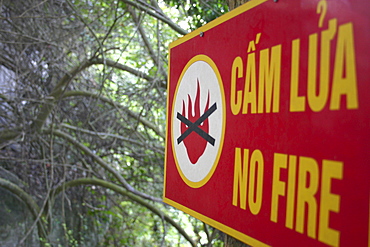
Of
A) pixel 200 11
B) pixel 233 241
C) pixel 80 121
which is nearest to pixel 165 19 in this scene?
pixel 200 11

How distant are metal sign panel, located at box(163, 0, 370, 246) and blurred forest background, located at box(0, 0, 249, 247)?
1.99 metres

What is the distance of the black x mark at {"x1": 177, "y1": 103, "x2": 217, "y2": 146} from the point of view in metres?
0.83

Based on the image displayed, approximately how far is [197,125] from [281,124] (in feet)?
0.92

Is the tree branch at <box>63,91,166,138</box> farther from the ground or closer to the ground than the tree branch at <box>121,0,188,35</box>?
closer to the ground

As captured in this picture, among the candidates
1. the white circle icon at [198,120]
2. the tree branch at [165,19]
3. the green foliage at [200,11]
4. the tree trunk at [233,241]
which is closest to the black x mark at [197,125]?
the white circle icon at [198,120]

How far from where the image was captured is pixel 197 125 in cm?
88

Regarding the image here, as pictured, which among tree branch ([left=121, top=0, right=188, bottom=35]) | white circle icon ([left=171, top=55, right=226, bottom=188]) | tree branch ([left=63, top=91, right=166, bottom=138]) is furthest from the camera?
tree branch ([left=63, top=91, right=166, bottom=138])

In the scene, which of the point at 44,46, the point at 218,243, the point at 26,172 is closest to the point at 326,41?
the point at 218,243

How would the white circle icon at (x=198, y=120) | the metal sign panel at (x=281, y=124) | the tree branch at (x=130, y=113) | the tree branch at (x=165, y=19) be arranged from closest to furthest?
1. the metal sign panel at (x=281, y=124)
2. the white circle icon at (x=198, y=120)
3. the tree branch at (x=165, y=19)
4. the tree branch at (x=130, y=113)

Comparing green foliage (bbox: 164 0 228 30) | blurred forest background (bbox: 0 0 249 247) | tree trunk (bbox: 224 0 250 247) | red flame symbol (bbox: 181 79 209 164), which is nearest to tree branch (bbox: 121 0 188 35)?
green foliage (bbox: 164 0 228 30)

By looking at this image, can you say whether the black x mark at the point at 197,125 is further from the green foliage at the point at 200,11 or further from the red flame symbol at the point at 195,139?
the green foliage at the point at 200,11

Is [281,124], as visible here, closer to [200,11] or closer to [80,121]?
[200,11]

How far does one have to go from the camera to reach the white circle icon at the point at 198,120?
0.81 m

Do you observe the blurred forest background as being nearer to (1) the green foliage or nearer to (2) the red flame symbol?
(1) the green foliage
